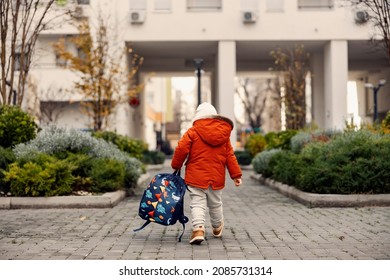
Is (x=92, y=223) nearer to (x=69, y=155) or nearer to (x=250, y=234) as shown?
(x=250, y=234)

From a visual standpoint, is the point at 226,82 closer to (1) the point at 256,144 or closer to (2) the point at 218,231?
(1) the point at 256,144

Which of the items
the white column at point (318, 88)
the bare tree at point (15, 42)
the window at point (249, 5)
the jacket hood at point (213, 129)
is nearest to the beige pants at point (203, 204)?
the jacket hood at point (213, 129)

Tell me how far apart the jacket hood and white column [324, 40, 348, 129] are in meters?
30.1

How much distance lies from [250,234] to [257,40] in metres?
29.5

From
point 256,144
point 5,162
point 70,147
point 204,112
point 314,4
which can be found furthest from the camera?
point 314,4

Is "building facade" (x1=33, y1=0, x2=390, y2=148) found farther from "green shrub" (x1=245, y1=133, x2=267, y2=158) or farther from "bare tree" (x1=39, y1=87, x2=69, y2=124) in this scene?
"green shrub" (x1=245, y1=133, x2=267, y2=158)

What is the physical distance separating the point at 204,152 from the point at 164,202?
739mm

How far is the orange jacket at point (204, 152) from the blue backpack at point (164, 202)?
0.64 ft

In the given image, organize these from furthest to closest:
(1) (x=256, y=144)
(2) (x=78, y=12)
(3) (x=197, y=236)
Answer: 1. (1) (x=256, y=144)
2. (2) (x=78, y=12)
3. (3) (x=197, y=236)

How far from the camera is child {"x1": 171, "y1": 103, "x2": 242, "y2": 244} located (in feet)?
28.1

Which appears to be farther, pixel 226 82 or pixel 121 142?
pixel 226 82

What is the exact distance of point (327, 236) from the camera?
9.02 metres

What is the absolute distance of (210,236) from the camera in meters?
9.17

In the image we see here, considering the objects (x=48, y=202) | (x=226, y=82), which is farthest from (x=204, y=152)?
(x=226, y=82)
